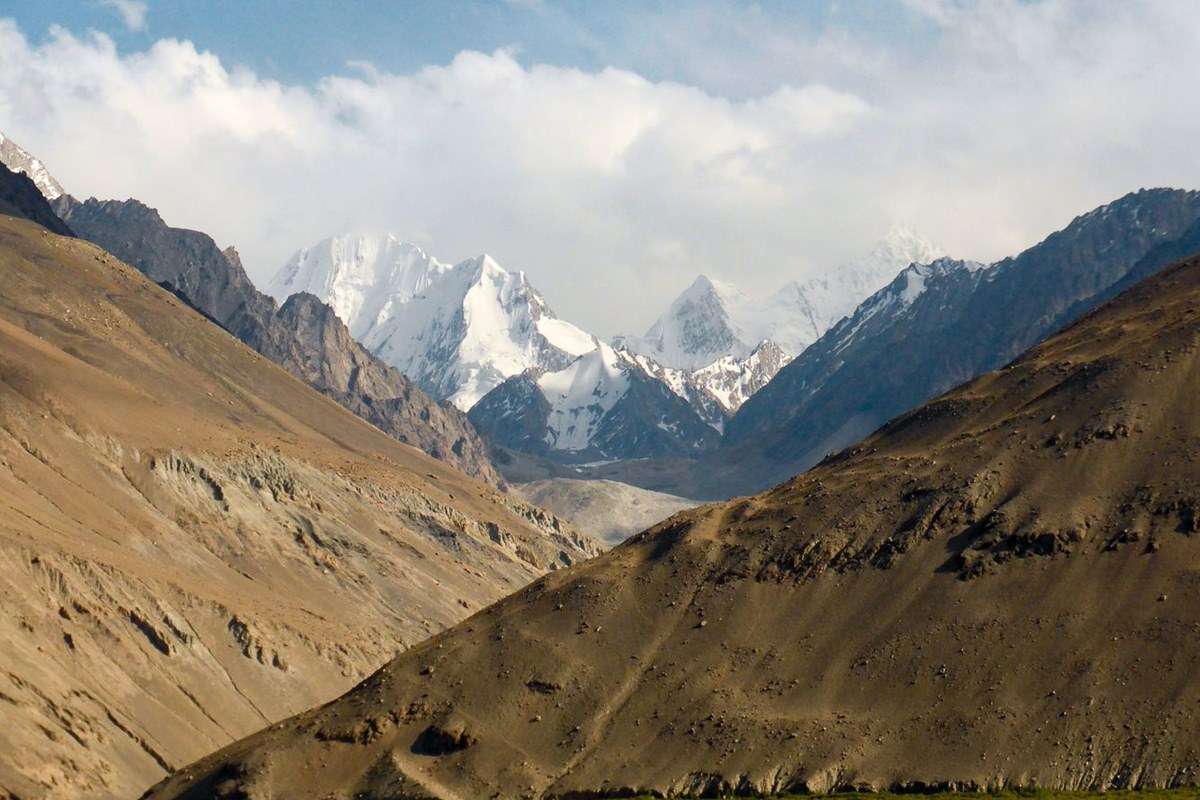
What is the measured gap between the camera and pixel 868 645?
131875 mm

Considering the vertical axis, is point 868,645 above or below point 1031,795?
above

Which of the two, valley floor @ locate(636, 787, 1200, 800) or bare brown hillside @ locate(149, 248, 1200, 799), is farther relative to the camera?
bare brown hillside @ locate(149, 248, 1200, 799)

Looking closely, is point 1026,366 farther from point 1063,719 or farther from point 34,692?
point 34,692

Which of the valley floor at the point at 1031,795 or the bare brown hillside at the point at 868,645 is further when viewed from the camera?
the bare brown hillside at the point at 868,645

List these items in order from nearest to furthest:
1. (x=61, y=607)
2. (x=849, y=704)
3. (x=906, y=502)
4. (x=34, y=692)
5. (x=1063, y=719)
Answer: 1. (x=1063, y=719)
2. (x=849, y=704)
3. (x=906, y=502)
4. (x=34, y=692)
5. (x=61, y=607)

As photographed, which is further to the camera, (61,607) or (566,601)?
(61,607)

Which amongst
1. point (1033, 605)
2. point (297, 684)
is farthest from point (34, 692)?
point (1033, 605)

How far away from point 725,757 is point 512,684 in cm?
1960

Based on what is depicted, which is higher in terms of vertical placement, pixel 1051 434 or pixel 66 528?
pixel 1051 434

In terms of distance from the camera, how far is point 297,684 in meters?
195

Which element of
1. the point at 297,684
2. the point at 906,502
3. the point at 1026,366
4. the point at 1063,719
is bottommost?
the point at 297,684

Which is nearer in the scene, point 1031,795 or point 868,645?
point 1031,795

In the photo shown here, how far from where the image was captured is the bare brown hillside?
11919 centimetres

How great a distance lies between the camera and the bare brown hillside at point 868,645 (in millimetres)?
119188
